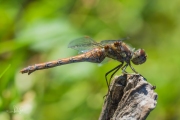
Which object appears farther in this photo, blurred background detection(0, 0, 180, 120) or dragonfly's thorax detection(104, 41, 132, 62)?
blurred background detection(0, 0, 180, 120)

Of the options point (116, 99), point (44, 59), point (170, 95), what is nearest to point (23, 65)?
point (44, 59)

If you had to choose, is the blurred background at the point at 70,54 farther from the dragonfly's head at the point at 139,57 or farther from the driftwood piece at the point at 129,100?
the driftwood piece at the point at 129,100

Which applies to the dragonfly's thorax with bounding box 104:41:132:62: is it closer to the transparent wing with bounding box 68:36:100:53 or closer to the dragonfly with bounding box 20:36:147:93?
the dragonfly with bounding box 20:36:147:93

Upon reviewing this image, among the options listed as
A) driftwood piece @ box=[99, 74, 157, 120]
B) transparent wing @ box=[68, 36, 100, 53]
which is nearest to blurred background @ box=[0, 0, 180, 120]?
transparent wing @ box=[68, 36, 100, 53]

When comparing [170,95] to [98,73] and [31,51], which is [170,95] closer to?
[98,73]

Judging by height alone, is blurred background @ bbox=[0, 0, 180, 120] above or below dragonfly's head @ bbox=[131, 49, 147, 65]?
above

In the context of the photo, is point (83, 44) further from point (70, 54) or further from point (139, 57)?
point (70, 54)

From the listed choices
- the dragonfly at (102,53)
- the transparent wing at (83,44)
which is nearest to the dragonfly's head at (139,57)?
the dragonfly at (102,53)

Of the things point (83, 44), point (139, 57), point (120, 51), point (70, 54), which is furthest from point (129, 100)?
point (70, 54)
